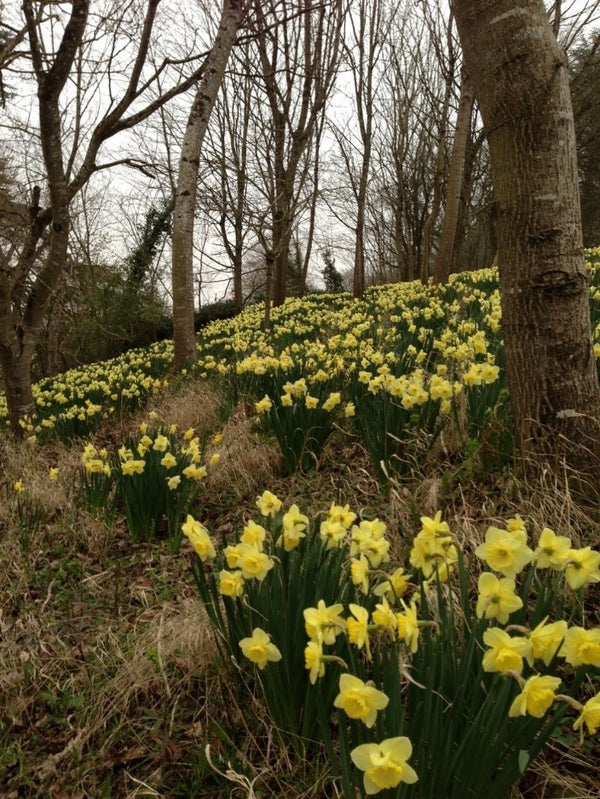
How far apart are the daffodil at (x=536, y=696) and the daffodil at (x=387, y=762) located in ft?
0.67

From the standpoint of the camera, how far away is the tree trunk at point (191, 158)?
22.8 ft

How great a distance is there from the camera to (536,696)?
92cm

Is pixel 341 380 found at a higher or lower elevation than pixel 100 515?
higher

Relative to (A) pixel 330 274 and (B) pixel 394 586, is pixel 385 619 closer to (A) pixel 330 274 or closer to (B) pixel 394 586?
(B) pixel 394 586

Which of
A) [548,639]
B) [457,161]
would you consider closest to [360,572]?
[548,639]

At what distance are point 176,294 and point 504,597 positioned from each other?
23.1ft

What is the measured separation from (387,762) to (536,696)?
0.27 metres

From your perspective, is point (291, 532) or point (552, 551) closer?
point (552, 551)

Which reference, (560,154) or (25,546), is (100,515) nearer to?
(25,546)

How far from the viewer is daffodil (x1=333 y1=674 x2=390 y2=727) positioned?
3.13ft

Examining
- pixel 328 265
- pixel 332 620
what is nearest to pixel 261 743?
pixel 332 620

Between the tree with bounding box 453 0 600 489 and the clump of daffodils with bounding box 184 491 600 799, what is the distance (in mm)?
1049

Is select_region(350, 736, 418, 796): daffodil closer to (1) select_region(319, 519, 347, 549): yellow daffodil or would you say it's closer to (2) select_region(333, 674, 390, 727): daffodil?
(2) select_region(333, 674, 390, 727): daffodil

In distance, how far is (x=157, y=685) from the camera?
1899 mm
